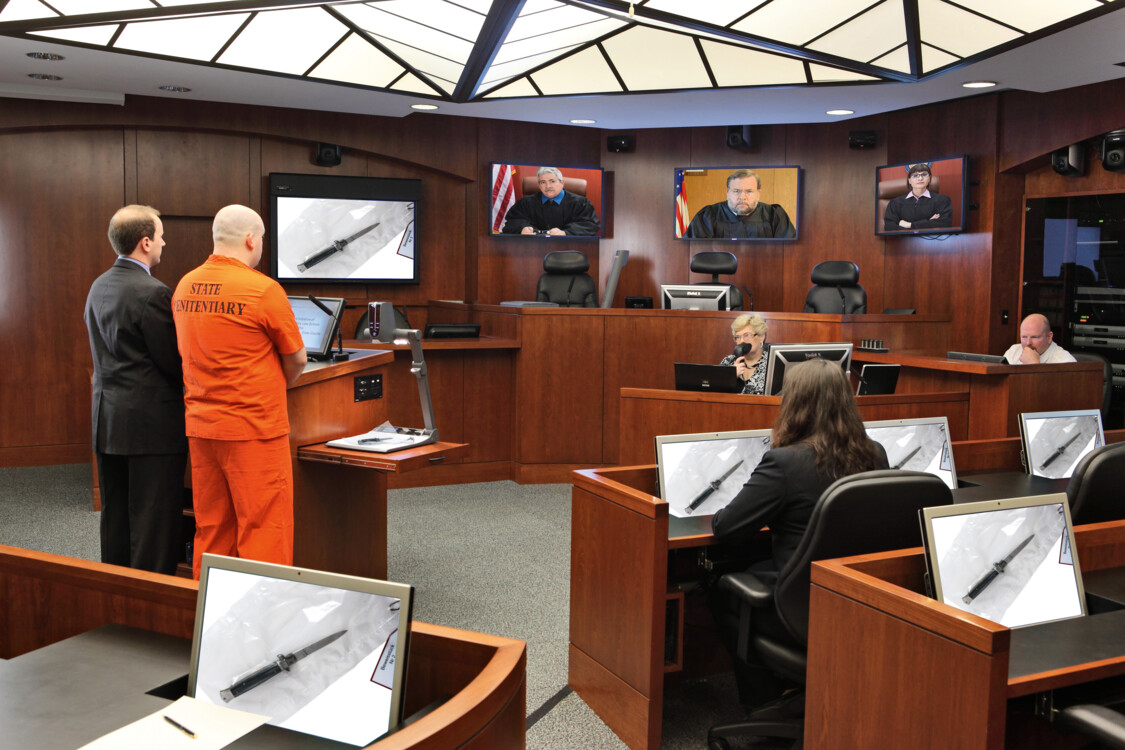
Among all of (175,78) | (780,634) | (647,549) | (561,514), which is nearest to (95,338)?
(647,549)

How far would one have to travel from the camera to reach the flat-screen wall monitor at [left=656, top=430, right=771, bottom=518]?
3174mm

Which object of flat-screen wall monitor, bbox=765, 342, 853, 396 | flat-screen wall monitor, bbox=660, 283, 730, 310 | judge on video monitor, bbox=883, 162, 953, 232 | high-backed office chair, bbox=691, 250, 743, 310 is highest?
judge on video monitor, bbox=883, 162, 953, 232

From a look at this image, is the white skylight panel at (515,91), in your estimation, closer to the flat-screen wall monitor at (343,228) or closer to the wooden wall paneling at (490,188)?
the wooden wall paneling at (490,188)

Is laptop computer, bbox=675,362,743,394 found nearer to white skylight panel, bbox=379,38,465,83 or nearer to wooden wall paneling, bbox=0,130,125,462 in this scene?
white skylight panel, bbox=379,38,465,83

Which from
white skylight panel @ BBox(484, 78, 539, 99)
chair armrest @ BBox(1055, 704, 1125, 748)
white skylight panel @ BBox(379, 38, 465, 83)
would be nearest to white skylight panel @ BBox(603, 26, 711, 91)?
white skylight panel @ BBox(484, 78, 539, 99)

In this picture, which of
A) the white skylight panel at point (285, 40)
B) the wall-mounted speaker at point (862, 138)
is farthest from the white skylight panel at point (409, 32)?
the wall-mounted speaker at point (862, 138)

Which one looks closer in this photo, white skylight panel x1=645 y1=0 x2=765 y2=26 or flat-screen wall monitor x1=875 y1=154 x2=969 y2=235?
white skylight panel x1=645 y1=0 x2=765 y2=26

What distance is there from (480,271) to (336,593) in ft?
24.5

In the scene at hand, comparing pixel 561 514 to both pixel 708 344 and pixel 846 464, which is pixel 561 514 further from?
pixel 846 464

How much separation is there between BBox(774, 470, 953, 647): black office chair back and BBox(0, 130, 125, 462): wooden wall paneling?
659 centimetres

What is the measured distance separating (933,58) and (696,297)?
7.69 ft

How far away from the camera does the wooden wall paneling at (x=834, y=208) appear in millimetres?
8586

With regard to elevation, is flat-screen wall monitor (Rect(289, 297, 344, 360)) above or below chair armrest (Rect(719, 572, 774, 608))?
above

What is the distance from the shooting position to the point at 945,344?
7422mm
